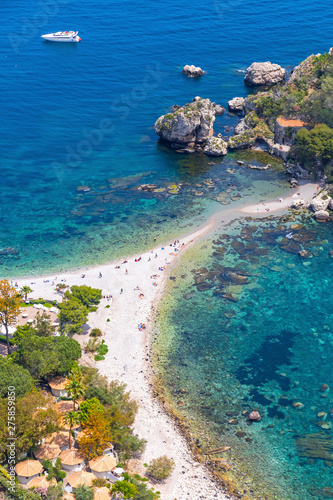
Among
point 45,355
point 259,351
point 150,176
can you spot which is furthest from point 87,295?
point 150,176

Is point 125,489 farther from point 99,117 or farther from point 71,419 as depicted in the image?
point 99,117

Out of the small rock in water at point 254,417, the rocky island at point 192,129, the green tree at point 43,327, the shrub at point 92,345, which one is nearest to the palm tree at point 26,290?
the green tree at point 43,327

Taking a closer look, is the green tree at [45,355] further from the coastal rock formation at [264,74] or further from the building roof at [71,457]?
the coastal rock formation at [264,74]

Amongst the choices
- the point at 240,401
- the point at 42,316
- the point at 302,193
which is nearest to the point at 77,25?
the point at 302,193

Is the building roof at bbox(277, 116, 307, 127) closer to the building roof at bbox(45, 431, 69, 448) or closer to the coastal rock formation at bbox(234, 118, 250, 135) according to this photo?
the coastal rock formation at bbox(234, 118, 250, 135)

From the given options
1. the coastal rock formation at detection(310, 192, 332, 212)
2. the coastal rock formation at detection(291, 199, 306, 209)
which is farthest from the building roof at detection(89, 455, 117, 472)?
the coastal rock formation at detection(310, 192, 332, 212)
